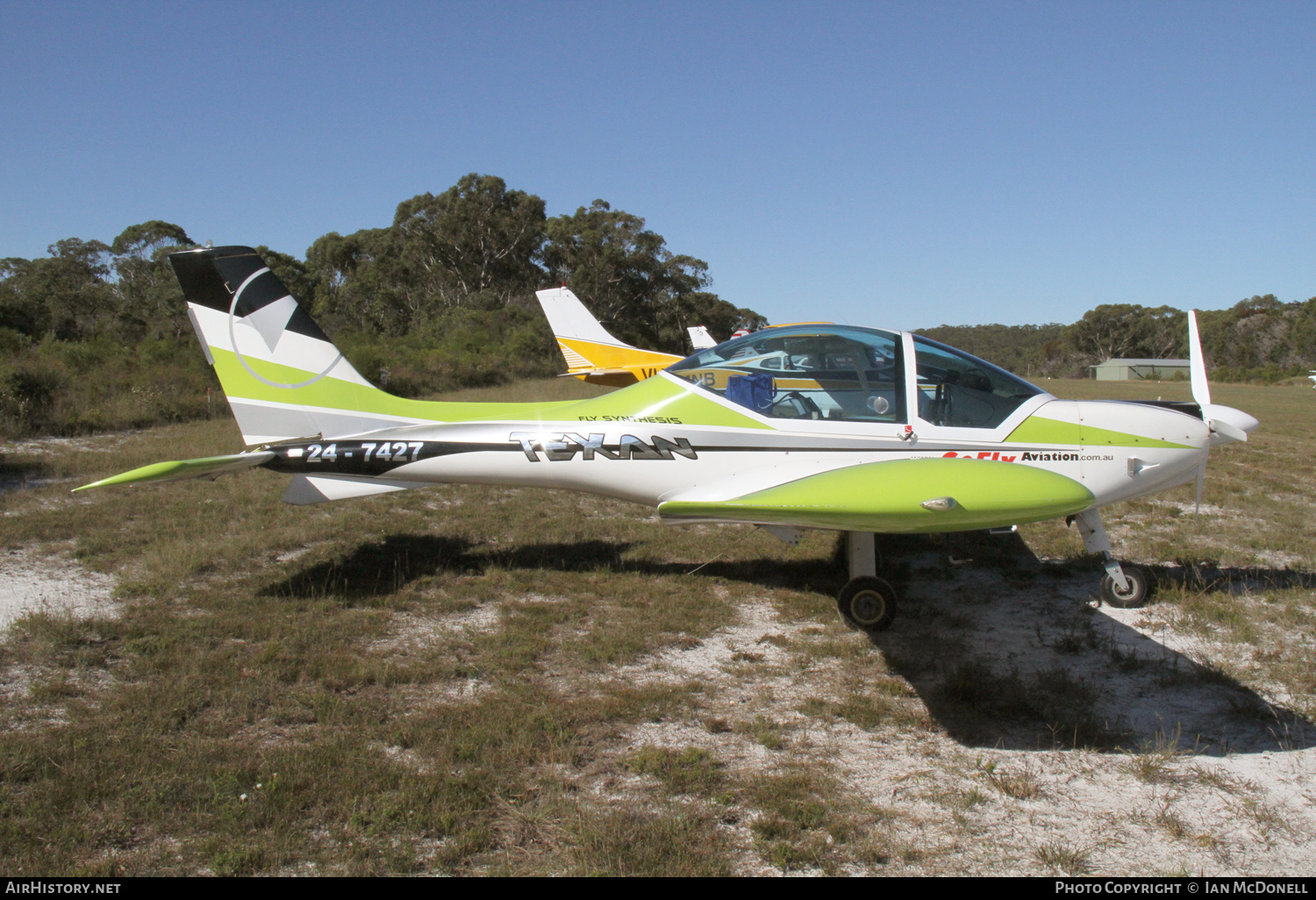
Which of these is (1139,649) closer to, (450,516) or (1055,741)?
(1055,741)

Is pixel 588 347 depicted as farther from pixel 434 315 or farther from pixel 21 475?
pixel 434 315

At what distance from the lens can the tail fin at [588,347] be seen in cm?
2055

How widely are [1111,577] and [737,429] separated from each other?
10.4 feet

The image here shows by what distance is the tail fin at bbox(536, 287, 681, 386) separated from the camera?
67.4 feet

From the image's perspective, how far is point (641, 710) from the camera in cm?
406

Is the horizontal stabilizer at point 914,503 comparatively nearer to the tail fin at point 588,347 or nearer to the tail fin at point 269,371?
the tail fin at point 269,371

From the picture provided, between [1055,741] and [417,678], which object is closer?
[1055,741]

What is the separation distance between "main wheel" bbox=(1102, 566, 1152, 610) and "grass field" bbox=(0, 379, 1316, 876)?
0.19 meters

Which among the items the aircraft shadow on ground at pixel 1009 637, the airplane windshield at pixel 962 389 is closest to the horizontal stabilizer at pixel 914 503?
the airplane windshield at pixel 962 389

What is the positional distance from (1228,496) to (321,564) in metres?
10.6
